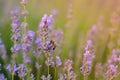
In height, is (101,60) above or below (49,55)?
above

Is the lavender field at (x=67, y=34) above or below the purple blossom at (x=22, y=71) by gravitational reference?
above

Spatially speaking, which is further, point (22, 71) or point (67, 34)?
point (67, 34)

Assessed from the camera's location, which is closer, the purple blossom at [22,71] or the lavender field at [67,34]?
the purple blossom at [22,71]

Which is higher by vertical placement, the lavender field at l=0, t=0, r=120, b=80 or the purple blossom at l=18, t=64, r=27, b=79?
the lavender field at l=0, t=0, r=120, b=80

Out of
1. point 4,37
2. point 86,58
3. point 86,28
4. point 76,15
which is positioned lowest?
point 86,58

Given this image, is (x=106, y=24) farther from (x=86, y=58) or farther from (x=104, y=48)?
(x=86, y=58)

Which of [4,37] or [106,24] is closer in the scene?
[4,37]

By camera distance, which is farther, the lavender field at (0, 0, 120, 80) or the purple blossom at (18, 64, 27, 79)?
the lavender field at (0, 0, 120, 80)

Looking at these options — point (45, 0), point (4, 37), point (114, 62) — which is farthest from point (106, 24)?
point (114, 62)

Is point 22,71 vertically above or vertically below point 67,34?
below

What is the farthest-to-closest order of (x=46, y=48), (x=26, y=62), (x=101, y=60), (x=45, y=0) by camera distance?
(x=45, y=0)
(x=101, y=60)
(x=26, y=62)
(x=46, y=48)

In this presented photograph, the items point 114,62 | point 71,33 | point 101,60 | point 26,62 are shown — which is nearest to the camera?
point 26,62
